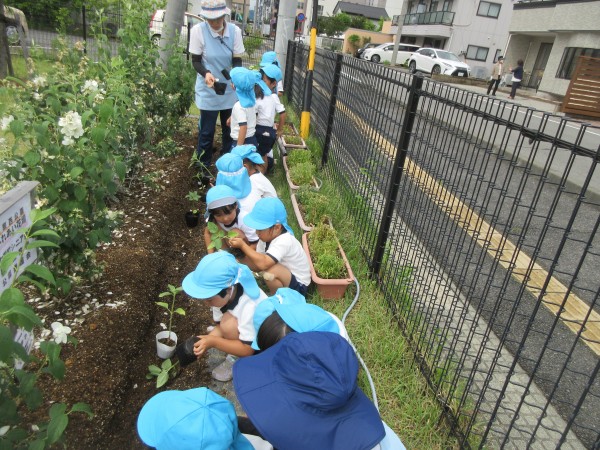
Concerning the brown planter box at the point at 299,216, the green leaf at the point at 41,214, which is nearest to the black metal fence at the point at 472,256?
the brown planter box at the point at 299,216

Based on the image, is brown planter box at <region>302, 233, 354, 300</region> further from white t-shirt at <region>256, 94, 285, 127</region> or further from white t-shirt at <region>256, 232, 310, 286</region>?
white t-shirt at <region>256, 94, 285, 127</region>

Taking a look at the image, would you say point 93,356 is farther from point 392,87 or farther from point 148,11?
point 148,11

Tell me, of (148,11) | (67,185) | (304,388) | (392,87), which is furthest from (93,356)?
(148,11)

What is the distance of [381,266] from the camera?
344 cm

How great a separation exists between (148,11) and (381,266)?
13.0 ft

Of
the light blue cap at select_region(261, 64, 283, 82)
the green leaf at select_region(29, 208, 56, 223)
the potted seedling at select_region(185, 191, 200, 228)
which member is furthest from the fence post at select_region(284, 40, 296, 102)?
the green leaf at select_region(29, 208, 56, 223)

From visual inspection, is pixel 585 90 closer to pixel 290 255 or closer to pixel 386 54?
pixel 290 255

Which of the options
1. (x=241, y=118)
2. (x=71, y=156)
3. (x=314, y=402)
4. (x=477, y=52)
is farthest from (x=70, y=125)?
(x=477, y=52)

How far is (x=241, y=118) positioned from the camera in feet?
14.1

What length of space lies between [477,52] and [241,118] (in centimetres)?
3487

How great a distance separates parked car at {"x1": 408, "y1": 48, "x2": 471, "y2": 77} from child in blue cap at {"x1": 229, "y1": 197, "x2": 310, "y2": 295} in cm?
2194

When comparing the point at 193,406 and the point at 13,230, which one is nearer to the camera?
the point at 193,406

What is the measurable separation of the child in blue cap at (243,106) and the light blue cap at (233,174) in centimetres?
107

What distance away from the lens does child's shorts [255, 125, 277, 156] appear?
4967mm
